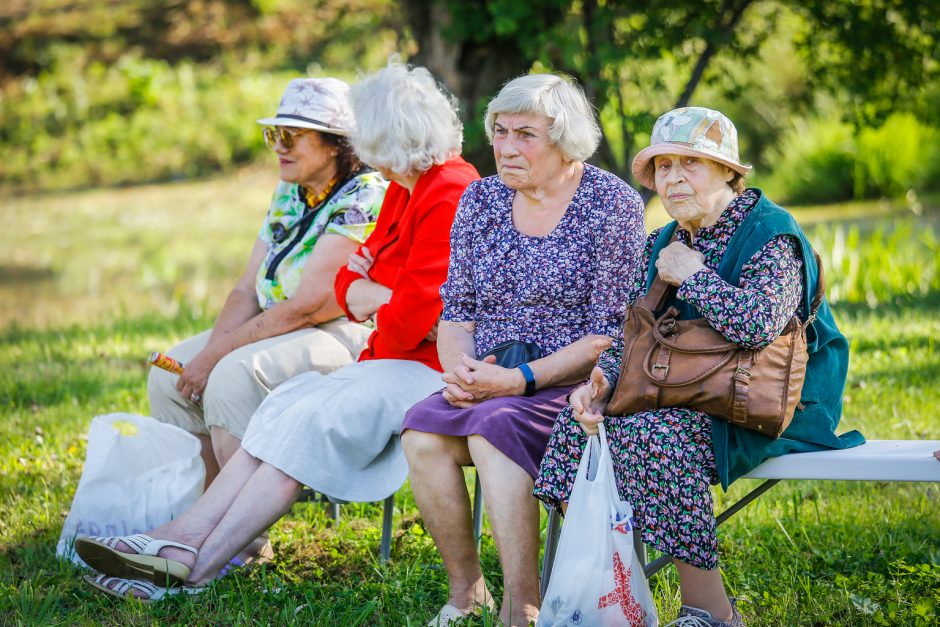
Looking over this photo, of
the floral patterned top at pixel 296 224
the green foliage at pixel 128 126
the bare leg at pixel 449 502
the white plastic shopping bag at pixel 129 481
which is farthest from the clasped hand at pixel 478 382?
the green foliage at pixel 128 126

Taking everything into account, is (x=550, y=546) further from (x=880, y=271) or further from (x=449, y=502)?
(x=880, y=271)

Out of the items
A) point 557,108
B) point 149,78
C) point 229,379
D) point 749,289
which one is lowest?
point 229,379

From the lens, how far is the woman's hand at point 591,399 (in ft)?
9.29

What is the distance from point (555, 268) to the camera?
317 cm

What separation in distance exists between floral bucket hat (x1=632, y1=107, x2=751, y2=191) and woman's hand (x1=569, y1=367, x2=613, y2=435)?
606 millimetres

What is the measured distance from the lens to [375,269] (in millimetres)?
3697

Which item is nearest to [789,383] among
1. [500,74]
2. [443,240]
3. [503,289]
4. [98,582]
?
[503,289]

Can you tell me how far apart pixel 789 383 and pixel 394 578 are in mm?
1438

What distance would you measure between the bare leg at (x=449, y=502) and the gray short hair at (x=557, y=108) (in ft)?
3.01

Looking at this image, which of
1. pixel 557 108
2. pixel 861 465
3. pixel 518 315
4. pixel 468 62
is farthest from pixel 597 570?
pixel 468 62

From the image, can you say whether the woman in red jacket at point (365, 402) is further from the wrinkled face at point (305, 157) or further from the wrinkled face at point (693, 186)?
the wrinkled face at point (693, 186)

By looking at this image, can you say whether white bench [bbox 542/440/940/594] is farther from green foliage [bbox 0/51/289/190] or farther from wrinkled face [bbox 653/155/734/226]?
green foliage [bbox 0/51/289/190]

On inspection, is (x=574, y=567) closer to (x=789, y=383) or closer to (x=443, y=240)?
(x=789, y=383)

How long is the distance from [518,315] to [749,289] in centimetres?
79
